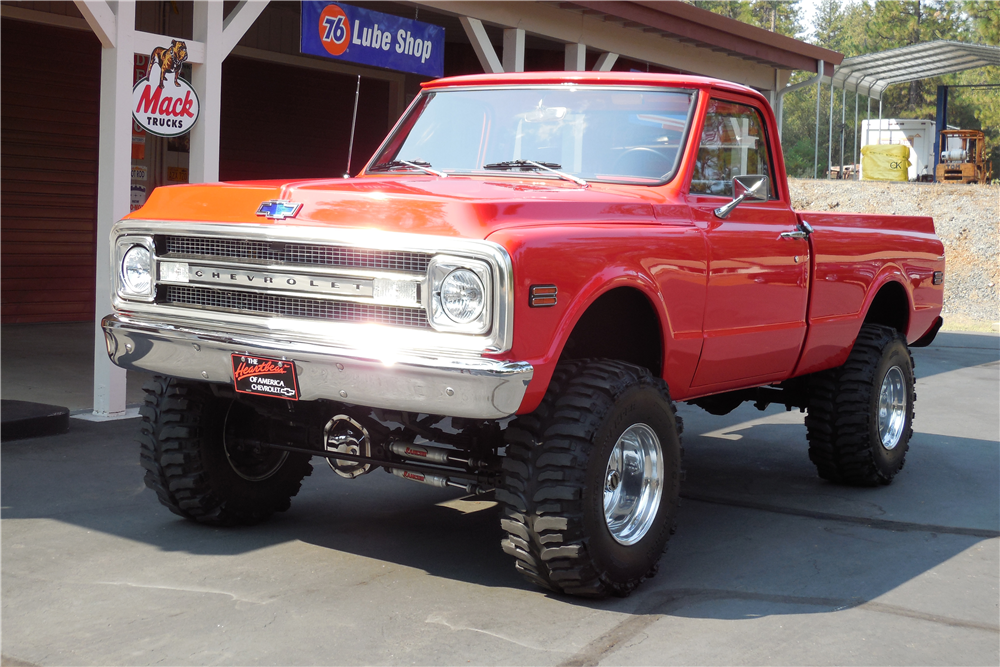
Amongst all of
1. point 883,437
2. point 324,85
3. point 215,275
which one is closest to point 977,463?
point 883,437

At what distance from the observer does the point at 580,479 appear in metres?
3.86

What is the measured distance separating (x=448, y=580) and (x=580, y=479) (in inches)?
34.8

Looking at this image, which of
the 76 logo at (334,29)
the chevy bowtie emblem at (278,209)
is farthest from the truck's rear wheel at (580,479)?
the 76 logo at (334,29)

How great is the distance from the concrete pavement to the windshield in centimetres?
179

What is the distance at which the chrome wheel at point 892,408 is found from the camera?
6664mm

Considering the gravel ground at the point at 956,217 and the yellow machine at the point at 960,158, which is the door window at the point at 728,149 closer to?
the gravel ground at the point at 956,217

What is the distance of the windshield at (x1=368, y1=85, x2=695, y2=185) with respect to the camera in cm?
494

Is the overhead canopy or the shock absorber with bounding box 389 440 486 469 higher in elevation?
the overhead canopy

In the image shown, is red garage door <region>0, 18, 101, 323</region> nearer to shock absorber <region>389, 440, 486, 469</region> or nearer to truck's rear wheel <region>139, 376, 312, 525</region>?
truck's rear wheel <region>139, 376, 312, 525</region>

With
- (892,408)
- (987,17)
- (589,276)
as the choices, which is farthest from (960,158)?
(589,276)

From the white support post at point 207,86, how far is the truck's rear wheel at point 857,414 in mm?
4636

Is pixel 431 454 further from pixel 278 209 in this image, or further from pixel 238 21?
pixel 238 21

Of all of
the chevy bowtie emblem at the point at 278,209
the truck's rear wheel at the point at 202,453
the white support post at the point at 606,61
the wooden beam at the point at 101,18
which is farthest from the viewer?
the white support post at the point at 606,61

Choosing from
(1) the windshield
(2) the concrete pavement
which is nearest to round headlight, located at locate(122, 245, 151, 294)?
(2) the concrete pavement
